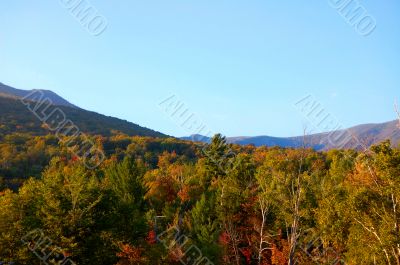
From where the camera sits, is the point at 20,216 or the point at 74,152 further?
the point at 74,152

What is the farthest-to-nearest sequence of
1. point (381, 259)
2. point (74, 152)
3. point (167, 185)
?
point (74, 152), point (167, 185), point (381, 259)

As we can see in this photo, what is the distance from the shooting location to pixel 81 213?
109ft

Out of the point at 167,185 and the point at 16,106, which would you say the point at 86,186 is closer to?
the point at 167,185

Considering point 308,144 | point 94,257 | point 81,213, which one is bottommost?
point 94,257

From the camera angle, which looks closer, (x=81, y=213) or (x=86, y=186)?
(x=81, y=213)

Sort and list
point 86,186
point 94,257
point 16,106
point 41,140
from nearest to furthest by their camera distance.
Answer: point 94,257, point 86,186, point 41,140, point 16,106

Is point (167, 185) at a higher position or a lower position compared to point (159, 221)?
higher

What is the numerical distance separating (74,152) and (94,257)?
80537 millimetres

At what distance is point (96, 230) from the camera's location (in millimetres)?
34625

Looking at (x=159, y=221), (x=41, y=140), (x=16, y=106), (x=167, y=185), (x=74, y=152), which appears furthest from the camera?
(x=16, y=106)

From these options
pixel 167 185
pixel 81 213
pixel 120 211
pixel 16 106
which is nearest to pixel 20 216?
pixel 81 213

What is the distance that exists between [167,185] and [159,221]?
12.9 meters

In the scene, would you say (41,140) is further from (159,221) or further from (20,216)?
(20,216)

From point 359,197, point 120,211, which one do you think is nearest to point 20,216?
point 120,211
